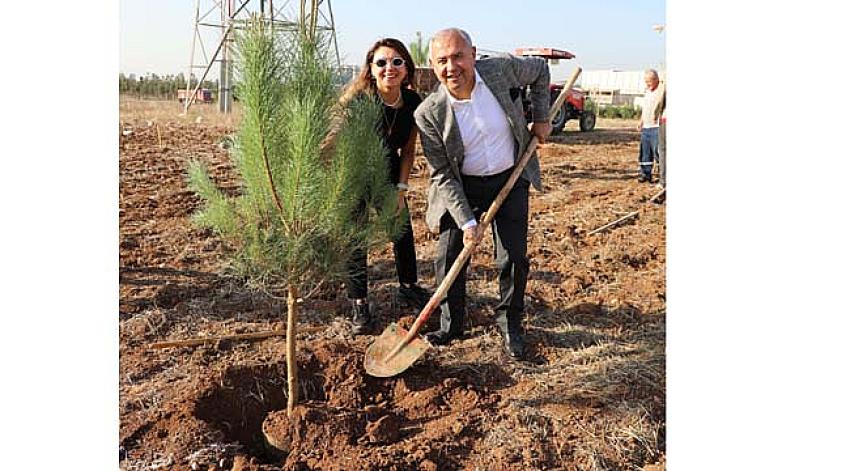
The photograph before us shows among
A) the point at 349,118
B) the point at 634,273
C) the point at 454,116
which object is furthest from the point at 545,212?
the point at 349,118

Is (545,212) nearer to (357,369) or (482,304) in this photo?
(482,304)

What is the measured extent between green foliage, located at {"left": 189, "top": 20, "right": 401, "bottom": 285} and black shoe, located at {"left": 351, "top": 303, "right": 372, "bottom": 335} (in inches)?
40.4

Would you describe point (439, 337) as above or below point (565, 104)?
below

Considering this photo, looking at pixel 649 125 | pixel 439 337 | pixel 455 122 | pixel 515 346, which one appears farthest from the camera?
pixel 649 125

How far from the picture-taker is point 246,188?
2.54m

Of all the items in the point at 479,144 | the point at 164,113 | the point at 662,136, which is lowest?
the point at 479,144

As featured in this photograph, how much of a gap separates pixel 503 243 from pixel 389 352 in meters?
0.77

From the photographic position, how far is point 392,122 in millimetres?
3336

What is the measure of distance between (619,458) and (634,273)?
251 centimetres

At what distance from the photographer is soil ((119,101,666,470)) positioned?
8.68ft

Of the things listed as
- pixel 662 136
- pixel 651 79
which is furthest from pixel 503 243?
pixel 651 79

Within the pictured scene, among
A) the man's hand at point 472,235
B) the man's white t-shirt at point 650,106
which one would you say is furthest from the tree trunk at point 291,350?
the man's white t-shirt at point 650,106

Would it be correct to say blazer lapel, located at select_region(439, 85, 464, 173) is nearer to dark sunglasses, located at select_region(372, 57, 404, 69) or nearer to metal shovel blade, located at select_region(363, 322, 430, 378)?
dark sunglasses, located at select_region(372, 57, 404, 69)

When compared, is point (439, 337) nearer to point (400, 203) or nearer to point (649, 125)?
point (400, 203)
